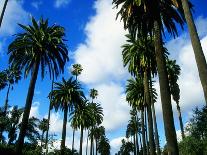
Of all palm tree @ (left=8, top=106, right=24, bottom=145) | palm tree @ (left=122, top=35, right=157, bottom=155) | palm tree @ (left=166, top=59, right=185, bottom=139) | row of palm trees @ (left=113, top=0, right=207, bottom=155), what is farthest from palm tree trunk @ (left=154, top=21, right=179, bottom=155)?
palm tree @ (left=8, top=106, right=24, bottom=145)

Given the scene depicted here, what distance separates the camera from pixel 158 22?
73.9 ft

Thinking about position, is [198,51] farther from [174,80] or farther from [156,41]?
[174,80]

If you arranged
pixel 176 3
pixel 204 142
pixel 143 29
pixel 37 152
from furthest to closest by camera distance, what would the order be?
1. pixel 204 142
2. pixel 37 152
3. pixel 143 29
4. pixel 176 3

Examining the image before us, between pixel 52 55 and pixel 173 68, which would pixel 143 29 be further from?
pixel 173 68

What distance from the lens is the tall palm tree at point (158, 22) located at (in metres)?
18.0

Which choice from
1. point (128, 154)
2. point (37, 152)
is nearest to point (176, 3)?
point (37, 152)

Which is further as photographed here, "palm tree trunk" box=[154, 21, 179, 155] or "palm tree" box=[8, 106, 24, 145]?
"palm tree" box=[8, 106, 24, 145]

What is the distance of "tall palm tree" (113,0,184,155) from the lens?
1795 centimetres

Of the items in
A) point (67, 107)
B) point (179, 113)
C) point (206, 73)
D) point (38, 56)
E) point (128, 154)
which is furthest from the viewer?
point (128, 154)

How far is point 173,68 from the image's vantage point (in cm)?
6475

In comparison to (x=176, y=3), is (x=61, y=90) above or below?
above

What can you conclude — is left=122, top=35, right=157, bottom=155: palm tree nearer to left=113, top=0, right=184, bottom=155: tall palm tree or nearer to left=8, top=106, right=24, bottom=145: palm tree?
left=113, top=0, right=184, bottom=155: tall palm tree

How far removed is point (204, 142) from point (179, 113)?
1111 cm

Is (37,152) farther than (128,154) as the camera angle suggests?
No
